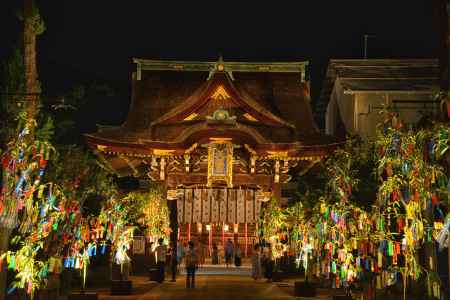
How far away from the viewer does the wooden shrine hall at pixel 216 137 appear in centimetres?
2403

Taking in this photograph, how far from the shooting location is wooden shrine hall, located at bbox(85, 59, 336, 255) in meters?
24.0

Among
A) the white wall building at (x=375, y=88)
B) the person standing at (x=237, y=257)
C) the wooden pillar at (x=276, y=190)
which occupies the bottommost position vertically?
the person standing at (x=237, y=257)

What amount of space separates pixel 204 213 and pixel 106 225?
10.9m

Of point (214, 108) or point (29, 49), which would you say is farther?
point (214, 108)

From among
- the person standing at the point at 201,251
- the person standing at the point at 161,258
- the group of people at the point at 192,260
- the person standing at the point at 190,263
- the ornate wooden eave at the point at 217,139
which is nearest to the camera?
the person standing at the point at 190,263

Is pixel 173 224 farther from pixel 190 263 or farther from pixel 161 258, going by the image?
pixel 190 263

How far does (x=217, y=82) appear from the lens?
952 inches

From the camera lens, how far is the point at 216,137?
2344 centimetres

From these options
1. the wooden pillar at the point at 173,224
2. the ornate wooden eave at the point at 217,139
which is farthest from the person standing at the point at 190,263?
the ornate wooden eave at the point at 217,139

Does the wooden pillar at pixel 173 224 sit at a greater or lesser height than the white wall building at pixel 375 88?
lesser

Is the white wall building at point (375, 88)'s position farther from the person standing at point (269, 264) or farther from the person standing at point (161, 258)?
the person standing at point (161, 258)

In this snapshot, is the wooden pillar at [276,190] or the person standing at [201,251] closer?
the wooden pillar at [276,190]

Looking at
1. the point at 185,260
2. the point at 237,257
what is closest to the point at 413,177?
the point at 185,260

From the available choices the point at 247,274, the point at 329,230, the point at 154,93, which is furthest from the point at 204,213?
the point at 329,230
